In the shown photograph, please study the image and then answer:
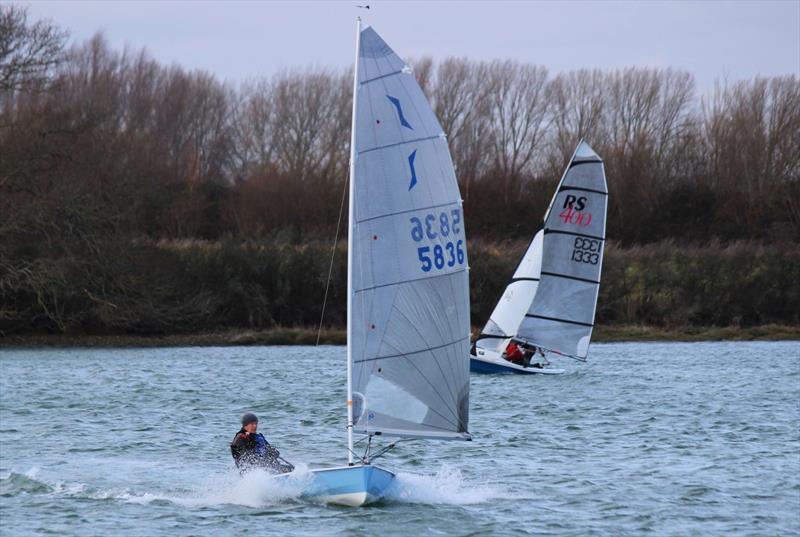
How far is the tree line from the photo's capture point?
48.4 metres

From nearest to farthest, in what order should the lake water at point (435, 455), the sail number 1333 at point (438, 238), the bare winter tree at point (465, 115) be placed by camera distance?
the sail number 1333 at point (438, 238)
the lake water at point (435, 455)
the bare winter tree at point (465, 115)

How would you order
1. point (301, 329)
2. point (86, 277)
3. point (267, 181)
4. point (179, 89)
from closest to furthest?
point (86, 277)
point (301, 329)
point (267, 181)
point (179, 89)

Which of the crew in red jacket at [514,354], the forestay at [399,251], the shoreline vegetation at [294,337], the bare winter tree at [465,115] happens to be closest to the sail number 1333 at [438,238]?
the forestay at [399,251]

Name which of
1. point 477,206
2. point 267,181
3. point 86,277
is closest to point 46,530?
point 86,277

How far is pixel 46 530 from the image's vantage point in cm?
1557

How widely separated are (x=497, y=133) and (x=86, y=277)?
3599 cm

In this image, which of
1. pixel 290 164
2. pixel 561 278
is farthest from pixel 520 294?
pixel 290 164

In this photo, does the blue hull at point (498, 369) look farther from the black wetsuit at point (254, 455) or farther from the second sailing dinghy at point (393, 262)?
the second sailing dinghy at point (393, 262)

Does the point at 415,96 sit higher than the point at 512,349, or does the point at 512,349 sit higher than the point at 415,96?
the point at 415,96

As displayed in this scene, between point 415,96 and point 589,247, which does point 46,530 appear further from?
point 589,247

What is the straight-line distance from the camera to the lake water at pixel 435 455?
1609 centimetres

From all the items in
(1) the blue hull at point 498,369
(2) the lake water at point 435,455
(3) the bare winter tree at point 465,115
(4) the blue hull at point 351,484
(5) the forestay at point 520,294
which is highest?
(3) the bare winter tree at point 465,115

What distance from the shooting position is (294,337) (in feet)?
170

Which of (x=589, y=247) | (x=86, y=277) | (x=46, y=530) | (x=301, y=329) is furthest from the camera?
(x=301, y=329)
